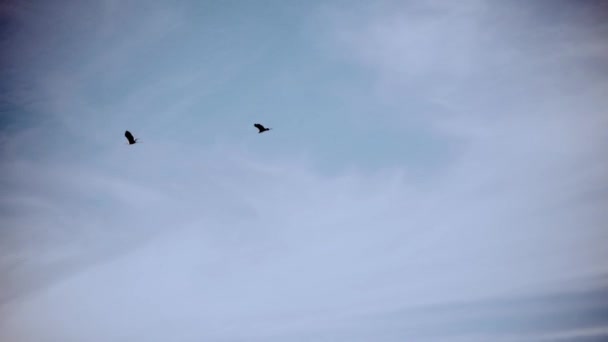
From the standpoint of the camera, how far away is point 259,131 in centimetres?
3878

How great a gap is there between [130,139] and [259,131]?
1342 cm

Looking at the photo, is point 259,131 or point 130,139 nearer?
point 130,139

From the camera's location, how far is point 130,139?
36406mm
